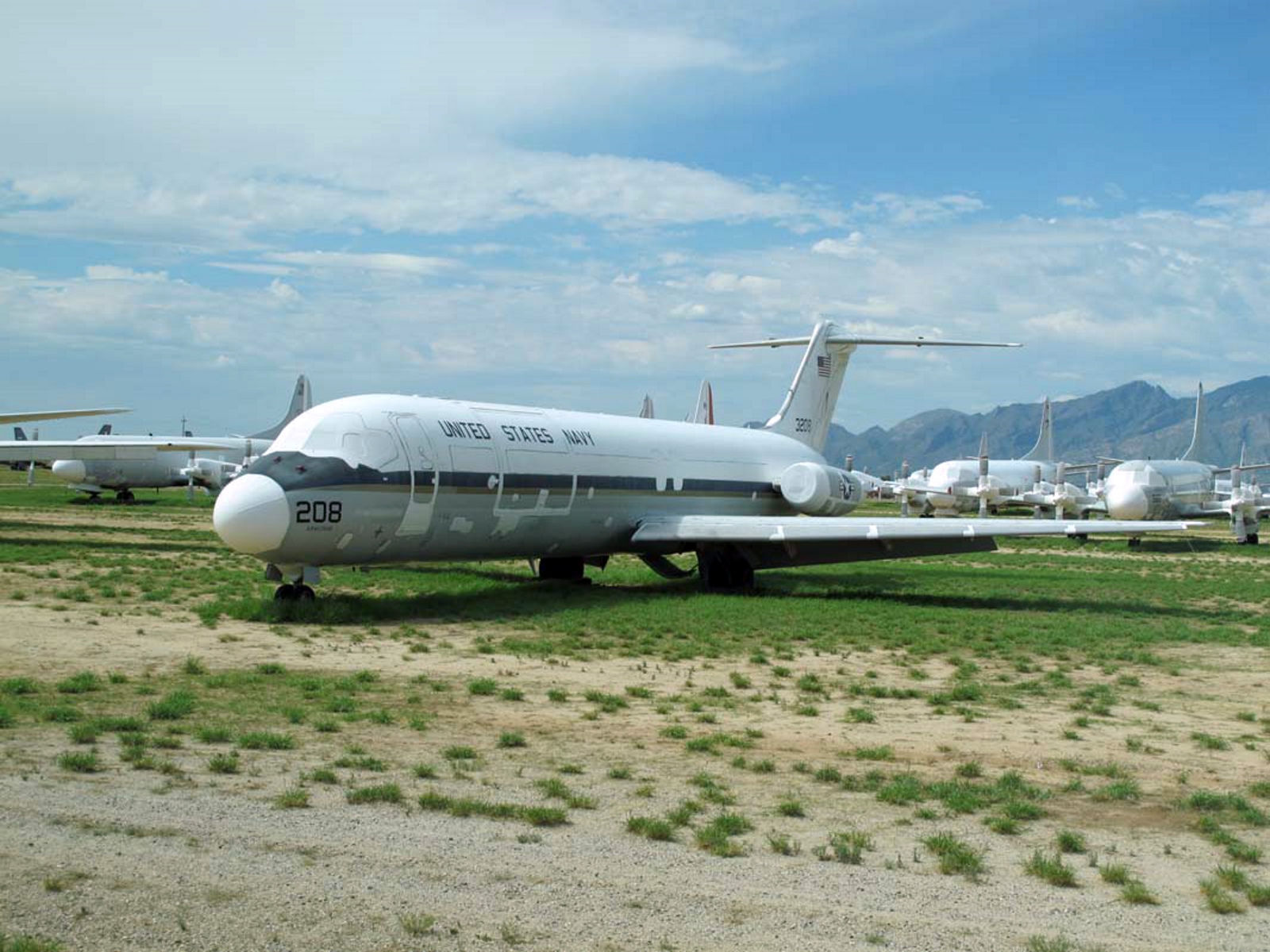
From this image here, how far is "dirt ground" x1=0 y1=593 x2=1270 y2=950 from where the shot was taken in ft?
18.2

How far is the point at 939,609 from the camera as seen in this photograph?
831 inches

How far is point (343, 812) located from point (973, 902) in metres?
3.71

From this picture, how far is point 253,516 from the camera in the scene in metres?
16.5

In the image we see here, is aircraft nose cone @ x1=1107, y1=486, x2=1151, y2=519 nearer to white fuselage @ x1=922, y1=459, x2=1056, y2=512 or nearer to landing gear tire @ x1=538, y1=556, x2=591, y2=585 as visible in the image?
white fuselage @ x1=922, y1=459, x2=1056, y2=512

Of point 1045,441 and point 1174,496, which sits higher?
point 1045,441

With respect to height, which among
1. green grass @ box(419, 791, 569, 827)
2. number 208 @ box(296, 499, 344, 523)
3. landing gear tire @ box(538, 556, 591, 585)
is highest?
number 208 @ box(296, 499, 344, 523)

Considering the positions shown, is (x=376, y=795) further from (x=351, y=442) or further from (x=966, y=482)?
(x=966, y=482)

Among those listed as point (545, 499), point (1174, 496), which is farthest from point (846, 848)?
point (1174, 496)

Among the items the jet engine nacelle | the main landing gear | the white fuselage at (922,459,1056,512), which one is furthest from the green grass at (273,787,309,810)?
the jet engine nacelle

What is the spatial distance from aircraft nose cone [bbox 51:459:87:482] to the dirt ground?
60693 millimetres

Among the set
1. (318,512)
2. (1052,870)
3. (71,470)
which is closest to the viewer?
(1052,870)

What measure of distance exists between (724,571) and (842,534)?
10.6ft

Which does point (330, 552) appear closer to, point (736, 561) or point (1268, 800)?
point (736, 561)

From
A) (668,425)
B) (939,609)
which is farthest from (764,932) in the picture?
(668,425)
